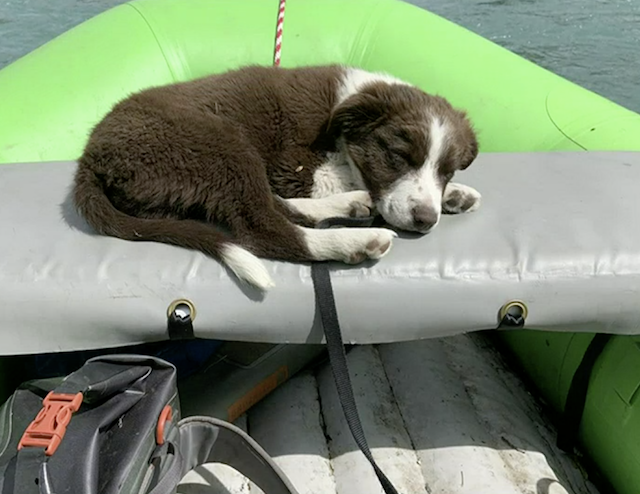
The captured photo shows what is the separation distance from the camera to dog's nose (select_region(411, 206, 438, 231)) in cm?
204

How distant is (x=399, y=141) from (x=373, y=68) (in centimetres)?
115

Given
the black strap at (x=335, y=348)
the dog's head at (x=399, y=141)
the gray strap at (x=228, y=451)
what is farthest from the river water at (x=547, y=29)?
the gray strap at (x=228, y=451)

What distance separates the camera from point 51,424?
1.49m

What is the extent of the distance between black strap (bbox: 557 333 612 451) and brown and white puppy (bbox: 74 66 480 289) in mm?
584

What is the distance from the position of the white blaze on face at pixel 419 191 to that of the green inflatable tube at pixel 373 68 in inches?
25.2

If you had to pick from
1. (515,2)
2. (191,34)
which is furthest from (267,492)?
(515,2)

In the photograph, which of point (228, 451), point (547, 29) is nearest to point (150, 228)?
point (228, 451)

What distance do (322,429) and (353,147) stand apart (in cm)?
97

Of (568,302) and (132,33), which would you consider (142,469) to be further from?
(132,33)

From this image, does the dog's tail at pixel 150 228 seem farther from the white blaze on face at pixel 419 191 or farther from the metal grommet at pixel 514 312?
the metal grommet at pixel 514 312

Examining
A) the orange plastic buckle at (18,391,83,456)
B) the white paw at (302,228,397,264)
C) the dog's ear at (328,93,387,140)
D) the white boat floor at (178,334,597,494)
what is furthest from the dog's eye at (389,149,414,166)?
the orange plastic buckle at (18,391,83,456)

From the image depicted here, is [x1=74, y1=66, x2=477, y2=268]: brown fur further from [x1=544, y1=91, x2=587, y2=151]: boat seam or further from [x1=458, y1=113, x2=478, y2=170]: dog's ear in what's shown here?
[x1=544, y1=91, x2=587, y2=151]: boat seam

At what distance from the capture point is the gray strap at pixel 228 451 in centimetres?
190

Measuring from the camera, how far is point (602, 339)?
2.21 meters
